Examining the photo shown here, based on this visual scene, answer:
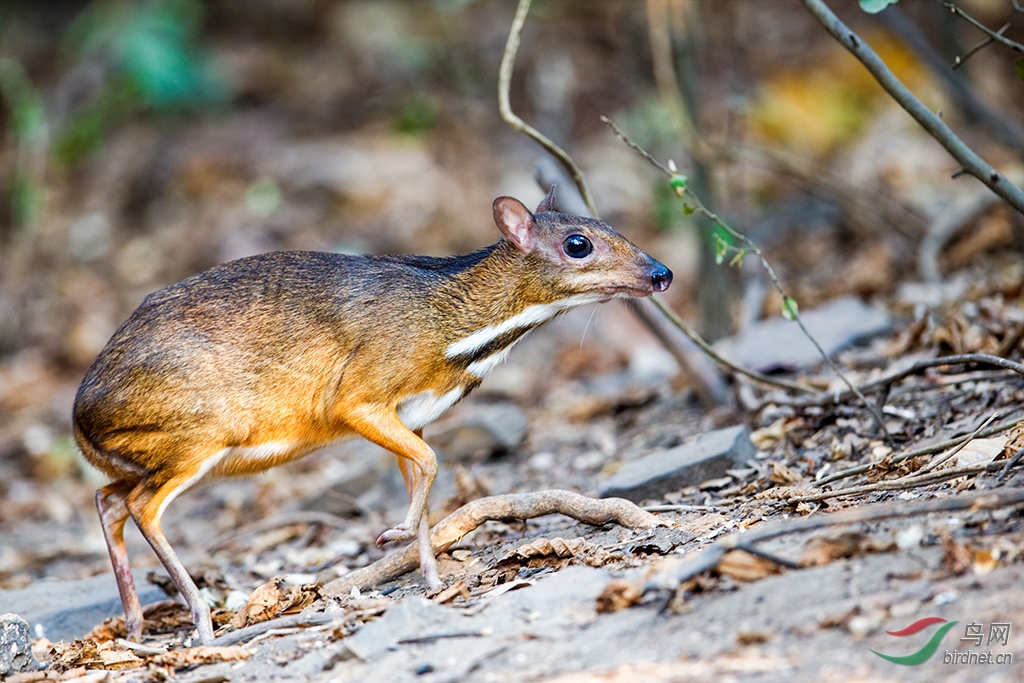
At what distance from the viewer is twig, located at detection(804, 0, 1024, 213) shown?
476 centimetres

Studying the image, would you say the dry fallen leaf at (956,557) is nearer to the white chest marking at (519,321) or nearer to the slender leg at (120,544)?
the white chest marking at (519,321)

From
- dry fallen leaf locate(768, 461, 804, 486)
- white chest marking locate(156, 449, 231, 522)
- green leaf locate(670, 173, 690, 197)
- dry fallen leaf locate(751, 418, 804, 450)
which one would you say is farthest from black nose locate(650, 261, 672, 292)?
white chest marking locate(156, 449, 231, 522)

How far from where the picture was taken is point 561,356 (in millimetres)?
10344

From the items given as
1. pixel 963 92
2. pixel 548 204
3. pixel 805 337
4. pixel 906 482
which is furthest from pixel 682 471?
pixel 963 92

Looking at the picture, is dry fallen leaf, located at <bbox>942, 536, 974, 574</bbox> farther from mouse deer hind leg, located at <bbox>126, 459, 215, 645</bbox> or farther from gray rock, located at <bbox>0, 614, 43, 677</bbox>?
gray rock, located at <bbox>0, 614, 43, 677</bbox>

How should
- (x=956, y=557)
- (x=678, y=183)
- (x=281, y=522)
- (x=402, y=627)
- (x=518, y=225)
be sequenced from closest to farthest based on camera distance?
(x=956, y=557)
(x=402, y=627)
(x=678, y=183)
(x=518, y=225)
(x=281, y=522)

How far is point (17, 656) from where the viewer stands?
4496 mm

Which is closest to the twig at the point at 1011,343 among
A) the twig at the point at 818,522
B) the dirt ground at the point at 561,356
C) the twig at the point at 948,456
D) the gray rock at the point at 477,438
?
the dirt ground at the point at 561,356

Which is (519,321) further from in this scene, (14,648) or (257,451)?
(14,648)

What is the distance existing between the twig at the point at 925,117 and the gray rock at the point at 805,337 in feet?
7.85

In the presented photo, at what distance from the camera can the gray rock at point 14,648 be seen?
4.45 metres

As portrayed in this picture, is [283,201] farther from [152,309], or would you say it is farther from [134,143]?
[152,309]

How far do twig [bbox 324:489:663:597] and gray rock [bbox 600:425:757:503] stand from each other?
479mm

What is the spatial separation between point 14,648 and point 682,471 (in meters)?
3.04
